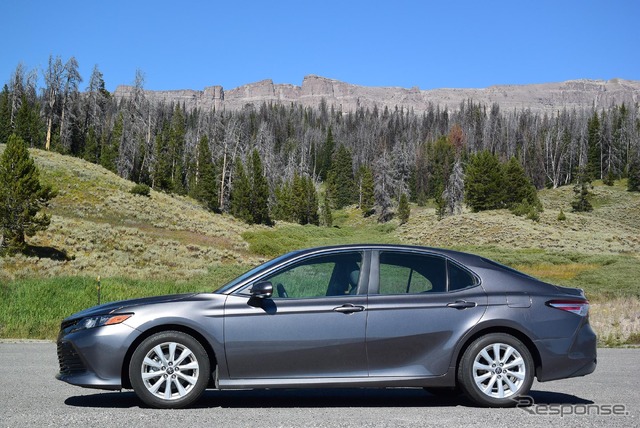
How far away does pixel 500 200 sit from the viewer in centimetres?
8762

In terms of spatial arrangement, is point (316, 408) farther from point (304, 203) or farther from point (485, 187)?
point (304, 203)

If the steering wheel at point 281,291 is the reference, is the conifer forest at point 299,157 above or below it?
above

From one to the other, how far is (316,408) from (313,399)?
60 centimetres

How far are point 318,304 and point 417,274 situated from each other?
106cm

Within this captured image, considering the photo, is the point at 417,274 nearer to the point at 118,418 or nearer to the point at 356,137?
the point at 118,418

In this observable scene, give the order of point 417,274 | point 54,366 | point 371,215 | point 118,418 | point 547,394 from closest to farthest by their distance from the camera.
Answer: point 118,418
point 417,274
point 547,394
point 54,366
point 371,215

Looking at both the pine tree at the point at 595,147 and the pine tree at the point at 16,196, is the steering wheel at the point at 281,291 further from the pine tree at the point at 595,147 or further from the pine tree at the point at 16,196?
the pine tree at the point at 595,147

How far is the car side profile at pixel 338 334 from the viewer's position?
20.6 ft

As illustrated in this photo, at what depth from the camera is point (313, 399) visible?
7.00m

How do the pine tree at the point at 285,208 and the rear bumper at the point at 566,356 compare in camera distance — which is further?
the pine tree at the point at 285,208

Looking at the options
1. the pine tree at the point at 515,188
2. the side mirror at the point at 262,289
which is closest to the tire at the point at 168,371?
the side mirror at the point at 262,289

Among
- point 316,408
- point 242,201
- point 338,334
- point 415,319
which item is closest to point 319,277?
point 338,334

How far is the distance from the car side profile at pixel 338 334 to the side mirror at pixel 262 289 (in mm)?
10

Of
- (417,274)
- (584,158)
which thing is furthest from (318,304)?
(584,158)
